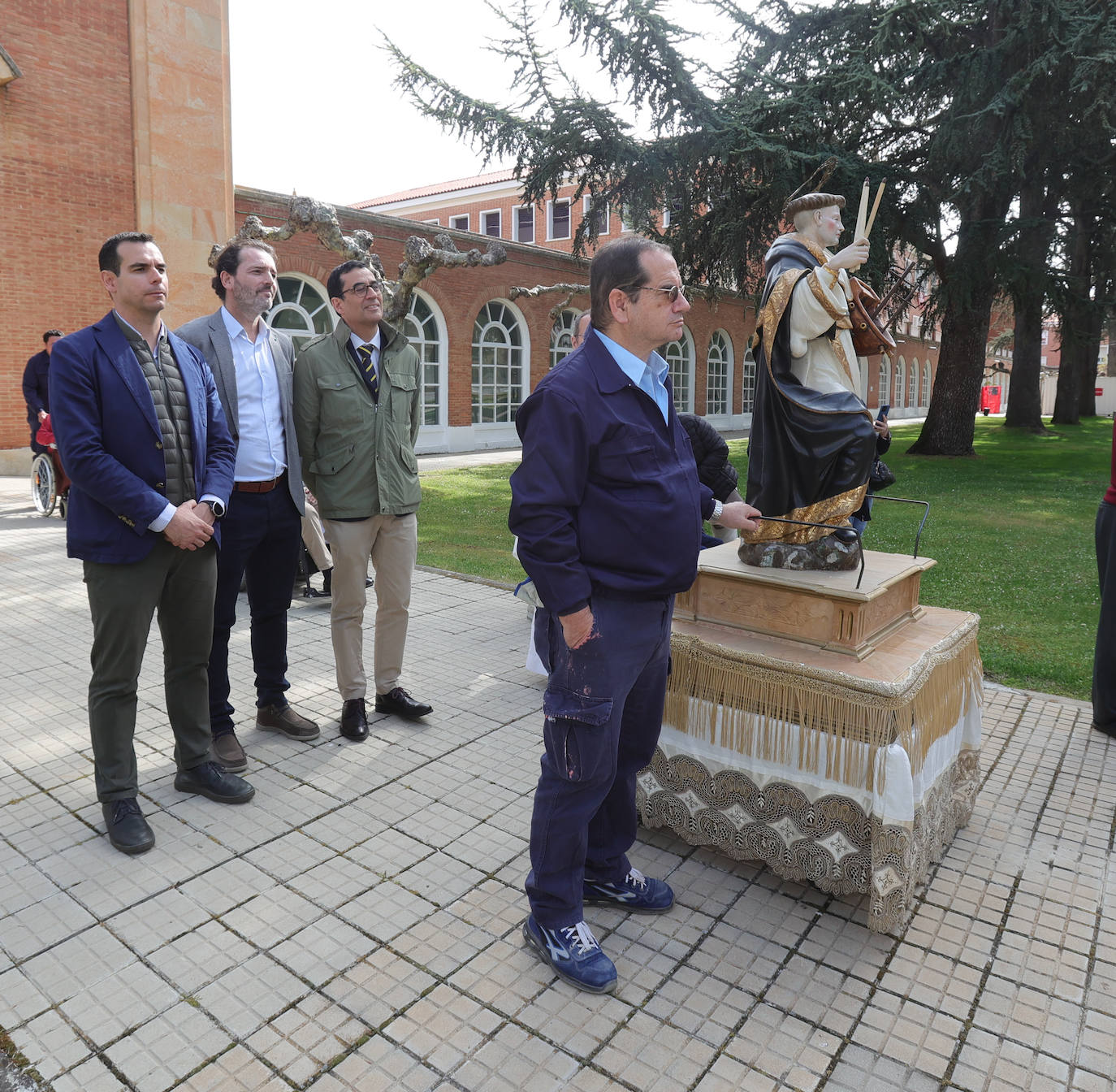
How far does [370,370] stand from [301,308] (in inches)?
615

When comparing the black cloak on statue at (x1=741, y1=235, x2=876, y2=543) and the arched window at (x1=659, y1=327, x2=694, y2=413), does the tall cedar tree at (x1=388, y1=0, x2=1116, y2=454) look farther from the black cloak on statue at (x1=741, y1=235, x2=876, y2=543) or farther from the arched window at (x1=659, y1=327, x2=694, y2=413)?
the black cloak on statue at (x1=741, y1=235, x2=876, y2=543)

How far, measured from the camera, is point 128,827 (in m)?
3.19

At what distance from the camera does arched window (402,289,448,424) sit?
68.7ft

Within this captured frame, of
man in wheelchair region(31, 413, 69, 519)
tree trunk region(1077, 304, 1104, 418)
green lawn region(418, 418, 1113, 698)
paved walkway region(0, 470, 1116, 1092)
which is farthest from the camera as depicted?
tree trunk region(1077, 304, 1104, 418)

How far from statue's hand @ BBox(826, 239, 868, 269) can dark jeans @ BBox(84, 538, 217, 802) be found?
2.58 metres

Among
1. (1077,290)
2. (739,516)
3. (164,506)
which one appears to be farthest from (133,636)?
(1077,290)

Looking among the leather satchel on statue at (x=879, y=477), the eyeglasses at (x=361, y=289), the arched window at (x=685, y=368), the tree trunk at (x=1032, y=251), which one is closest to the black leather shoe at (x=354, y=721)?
the eyeglasses at (x=361, y=289)

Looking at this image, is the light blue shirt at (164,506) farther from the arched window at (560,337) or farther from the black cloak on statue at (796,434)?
the arched window at (560,337)

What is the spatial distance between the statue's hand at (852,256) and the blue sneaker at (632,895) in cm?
220

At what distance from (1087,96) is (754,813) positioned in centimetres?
1495

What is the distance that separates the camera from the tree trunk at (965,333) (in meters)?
15.4

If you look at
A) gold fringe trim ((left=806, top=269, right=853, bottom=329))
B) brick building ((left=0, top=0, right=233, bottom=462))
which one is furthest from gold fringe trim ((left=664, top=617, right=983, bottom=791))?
brick building ((left=0, top=0, right=233, bottom=462))

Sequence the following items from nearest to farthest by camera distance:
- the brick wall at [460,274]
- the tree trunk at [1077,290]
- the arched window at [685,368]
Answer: the tree trunk at [1077,290], the brick wall at [460,274], the arched window at [685,368]

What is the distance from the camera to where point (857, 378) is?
3346 millimetres
